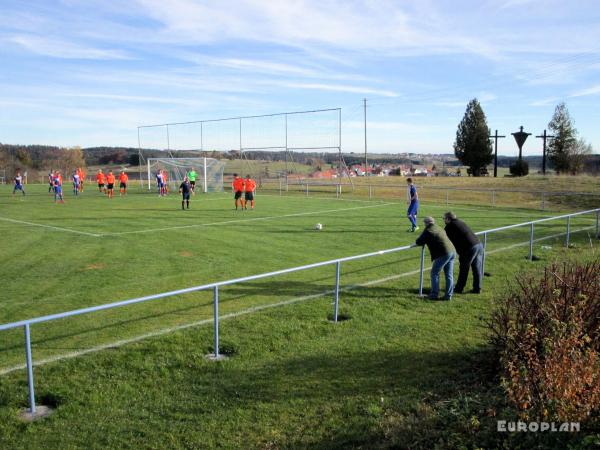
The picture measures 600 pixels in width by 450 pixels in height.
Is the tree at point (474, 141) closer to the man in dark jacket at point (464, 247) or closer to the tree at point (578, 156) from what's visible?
the tree at point (578, 156)

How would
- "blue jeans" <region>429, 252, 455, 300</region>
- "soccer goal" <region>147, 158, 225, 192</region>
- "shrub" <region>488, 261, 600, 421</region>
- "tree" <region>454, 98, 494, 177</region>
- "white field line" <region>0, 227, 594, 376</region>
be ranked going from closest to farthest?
"shrub" <region>488, 261, 600, 421</region>
"white field line" <region>0, 227, 594, 376</region>
"blue jeans" <region>429, 252, 455, 300</region>
"soccer goal" <region>147, 158, 225, 192</region>
"tree" <region>454, 98, 494, 177</region>

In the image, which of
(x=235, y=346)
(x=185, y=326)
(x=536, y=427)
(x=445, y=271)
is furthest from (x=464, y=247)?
(x=536, y=427)

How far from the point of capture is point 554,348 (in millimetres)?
4875

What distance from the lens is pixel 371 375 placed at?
6293 mm

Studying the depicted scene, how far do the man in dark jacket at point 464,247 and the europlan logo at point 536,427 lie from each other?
5.88 m

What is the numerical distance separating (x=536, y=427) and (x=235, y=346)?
4.19 metres

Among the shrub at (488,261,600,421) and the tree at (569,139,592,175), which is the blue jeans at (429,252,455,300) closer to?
the shrub at (488,261,600,421)

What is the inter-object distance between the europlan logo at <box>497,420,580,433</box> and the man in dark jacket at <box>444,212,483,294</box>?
5879 mm

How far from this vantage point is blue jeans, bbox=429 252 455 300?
955 cm

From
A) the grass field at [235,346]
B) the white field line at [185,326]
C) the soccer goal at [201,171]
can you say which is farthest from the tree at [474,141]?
the white field line at [185,326]

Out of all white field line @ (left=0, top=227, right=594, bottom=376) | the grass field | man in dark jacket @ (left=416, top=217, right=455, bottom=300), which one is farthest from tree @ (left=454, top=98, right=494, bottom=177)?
man in dark jacket @ (left=416, top=217, right=455, bottom=300)

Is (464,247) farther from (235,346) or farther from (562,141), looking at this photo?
(562,141)

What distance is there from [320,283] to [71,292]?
5.04 m

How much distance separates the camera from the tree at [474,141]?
67125 millimetres
